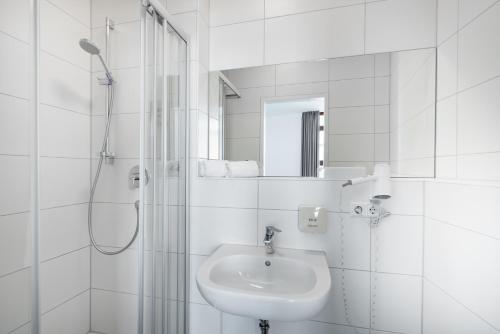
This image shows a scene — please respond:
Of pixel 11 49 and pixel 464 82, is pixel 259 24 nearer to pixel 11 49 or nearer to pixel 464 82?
pixel 464 82

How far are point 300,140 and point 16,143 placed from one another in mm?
1121

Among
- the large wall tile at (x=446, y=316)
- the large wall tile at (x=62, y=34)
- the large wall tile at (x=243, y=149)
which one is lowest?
the large wall tile at (x=446, y=316)

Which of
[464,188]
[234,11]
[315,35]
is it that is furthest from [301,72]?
[464,188]

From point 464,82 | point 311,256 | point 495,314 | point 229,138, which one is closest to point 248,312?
point 311,256

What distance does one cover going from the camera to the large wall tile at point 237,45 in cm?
140

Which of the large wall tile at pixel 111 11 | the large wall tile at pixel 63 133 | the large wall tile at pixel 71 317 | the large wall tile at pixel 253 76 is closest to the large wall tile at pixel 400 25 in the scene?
the large wall tile at pixel 253 76

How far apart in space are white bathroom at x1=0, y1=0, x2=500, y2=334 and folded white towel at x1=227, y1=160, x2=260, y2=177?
0.01 metres

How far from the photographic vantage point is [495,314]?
760mm

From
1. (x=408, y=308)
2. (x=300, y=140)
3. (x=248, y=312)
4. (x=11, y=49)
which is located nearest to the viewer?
(x=11, y=49)

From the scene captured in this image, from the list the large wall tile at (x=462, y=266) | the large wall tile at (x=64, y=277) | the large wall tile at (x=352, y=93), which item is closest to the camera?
the large wall tile at (x=462, y=266)

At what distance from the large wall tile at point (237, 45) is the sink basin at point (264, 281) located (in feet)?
3.50

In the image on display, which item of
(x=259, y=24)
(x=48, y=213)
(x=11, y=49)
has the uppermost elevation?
(x=259, y=24)

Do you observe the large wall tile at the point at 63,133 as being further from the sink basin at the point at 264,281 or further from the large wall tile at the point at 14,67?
the sink basin at the point at 264,281

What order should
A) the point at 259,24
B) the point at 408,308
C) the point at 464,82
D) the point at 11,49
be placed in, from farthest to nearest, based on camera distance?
the point at 259,24, the point at 408,308, the point at 464,82, the point at 11,49
